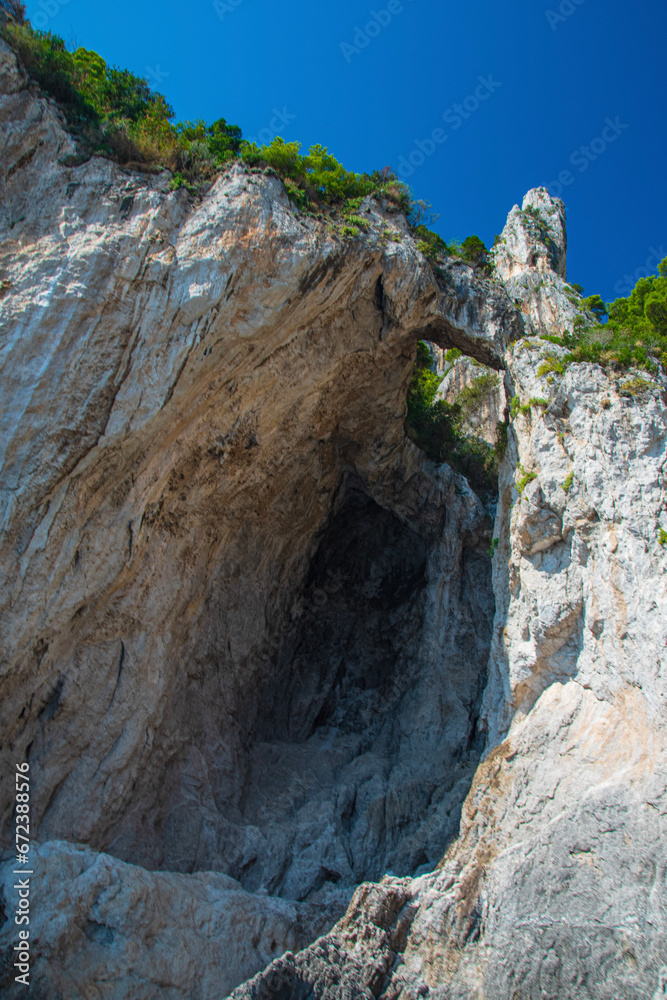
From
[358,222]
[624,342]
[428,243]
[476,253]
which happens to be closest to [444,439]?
[476,253]

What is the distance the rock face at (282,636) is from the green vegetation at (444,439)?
8.31 ft

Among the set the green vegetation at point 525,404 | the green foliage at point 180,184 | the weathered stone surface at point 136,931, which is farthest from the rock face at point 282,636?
the green foliage at point 180,184

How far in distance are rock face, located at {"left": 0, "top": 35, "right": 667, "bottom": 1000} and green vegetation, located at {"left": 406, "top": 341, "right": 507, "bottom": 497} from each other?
253 centimetres

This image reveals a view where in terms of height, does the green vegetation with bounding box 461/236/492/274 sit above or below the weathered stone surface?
above

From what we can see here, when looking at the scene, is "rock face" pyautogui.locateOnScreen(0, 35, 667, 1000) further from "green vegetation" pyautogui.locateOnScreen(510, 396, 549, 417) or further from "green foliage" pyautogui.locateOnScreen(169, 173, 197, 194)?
"green foliage" pyautogui.locateOnScreen(169, 173, 197, 194)

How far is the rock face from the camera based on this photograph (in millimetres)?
8625

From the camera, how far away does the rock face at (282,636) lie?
8.62 m

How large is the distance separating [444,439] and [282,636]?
7471 mm

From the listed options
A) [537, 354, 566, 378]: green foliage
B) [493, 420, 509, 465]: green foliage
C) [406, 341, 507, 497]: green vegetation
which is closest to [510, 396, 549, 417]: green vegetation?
[537, 354, 566, 378]: green foliage

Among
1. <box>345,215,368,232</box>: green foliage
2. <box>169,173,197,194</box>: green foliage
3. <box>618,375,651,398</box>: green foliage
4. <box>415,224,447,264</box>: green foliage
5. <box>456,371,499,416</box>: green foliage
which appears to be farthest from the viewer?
<box>456,371,499,416</box>: green foliage

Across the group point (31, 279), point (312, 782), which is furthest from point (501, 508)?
point (31, 279)

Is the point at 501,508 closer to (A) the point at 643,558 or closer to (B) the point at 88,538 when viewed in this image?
(A) the point at 643,558

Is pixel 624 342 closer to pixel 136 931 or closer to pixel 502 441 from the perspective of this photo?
pixel 502 441

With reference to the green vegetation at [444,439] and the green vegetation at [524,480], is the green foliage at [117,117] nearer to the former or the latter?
the green vegetation at [444,439]
